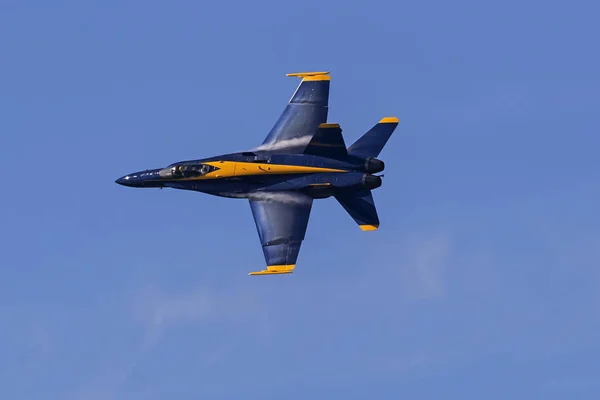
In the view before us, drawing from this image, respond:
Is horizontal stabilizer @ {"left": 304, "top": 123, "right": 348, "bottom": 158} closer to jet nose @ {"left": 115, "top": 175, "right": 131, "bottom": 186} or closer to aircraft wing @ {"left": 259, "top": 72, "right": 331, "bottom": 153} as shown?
aircraft wing @ {"left": 259, "top": 72, "right": 331, "bottom": 153}

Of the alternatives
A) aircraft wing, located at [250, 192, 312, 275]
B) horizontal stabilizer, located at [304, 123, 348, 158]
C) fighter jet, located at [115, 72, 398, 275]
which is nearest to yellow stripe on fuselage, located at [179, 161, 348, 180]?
fighter jet, located at [115, 72, 398, 275]

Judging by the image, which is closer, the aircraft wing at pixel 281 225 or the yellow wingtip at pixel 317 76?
the aircraft wing at pixel 281 225

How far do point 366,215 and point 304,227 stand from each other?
3.49 meters

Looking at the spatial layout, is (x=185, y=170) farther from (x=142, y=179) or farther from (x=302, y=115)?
(x=302, y=115)


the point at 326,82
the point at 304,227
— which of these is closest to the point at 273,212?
the point at 304,227

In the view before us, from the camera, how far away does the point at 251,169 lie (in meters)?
86.0

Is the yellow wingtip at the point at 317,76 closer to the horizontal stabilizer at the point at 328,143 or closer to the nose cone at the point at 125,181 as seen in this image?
the horizontal stabilizer at the point at 328,143

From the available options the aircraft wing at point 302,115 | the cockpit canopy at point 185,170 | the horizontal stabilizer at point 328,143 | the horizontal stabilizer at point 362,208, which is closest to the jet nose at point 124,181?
the cockpit canopy at point 185,170

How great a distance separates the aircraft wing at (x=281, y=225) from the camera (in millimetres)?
84188

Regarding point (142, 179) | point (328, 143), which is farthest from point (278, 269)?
point (142, 179)

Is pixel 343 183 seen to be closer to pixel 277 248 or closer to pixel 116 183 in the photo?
pixel 277 248

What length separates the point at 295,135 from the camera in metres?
87.4

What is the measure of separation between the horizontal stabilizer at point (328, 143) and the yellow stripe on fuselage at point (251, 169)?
88 centimetres

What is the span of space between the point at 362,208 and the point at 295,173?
13.7 feet
